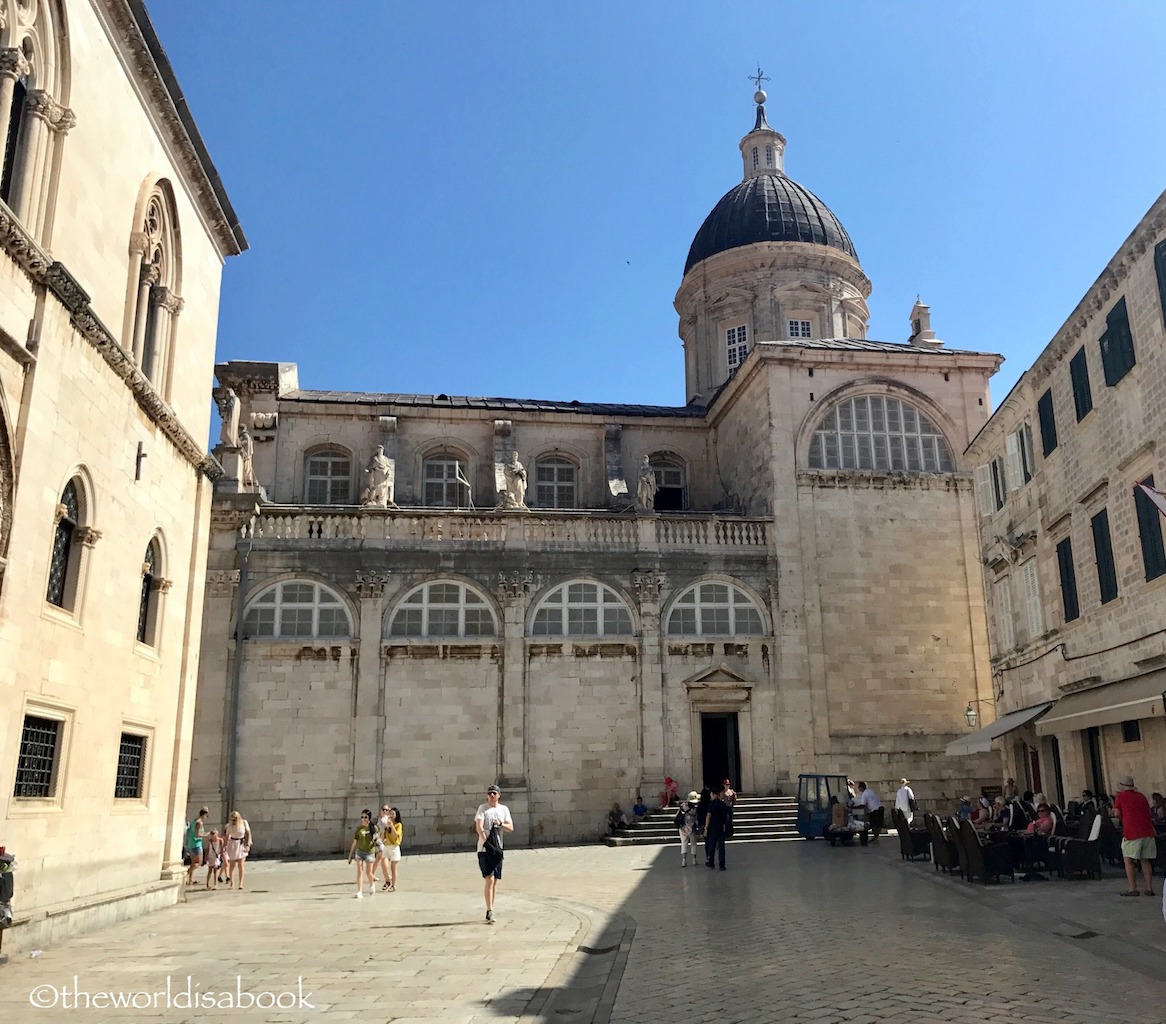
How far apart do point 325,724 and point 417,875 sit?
24.4ft

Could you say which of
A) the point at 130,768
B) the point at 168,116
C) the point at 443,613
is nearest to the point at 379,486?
the point at 443,613

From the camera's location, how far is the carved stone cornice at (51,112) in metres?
12.3

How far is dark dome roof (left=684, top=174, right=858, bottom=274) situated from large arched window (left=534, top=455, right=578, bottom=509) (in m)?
11.9

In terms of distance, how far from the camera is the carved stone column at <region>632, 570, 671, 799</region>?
2776 cm

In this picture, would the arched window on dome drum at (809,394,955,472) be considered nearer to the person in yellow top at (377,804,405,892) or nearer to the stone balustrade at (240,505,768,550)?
the stone balustrade at (240,505,768,550)

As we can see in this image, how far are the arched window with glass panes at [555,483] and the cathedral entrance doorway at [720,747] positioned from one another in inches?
363

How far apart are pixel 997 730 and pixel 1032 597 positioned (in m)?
2.95

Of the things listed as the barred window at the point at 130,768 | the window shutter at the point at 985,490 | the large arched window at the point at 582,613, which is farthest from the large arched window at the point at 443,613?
the window shutter at the point at 985,490

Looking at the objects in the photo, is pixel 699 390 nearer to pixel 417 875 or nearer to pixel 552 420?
pixel 552 420

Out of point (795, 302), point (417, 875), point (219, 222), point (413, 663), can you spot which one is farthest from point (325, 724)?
point (795, 302)

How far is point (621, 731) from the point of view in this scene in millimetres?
27969

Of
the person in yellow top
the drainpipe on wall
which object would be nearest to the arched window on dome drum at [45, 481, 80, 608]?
the person in yellow top

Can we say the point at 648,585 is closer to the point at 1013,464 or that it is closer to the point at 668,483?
the point at 668,483

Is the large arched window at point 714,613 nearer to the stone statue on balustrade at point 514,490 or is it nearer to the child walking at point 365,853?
the stone statue on balustrade at point 514,490
